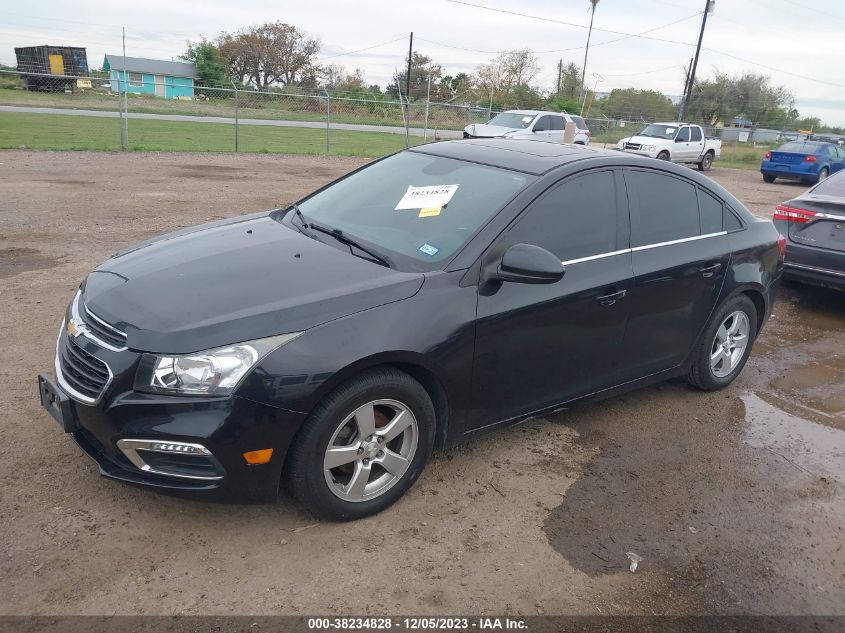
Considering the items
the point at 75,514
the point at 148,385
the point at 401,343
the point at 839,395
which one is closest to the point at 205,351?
the point at 148,385

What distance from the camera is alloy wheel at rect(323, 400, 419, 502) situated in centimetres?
312

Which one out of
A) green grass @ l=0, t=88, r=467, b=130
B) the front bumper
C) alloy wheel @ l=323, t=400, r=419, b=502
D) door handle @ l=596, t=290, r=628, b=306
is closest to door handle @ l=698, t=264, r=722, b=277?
door handle @ l=596, t=290, r=628, b=306

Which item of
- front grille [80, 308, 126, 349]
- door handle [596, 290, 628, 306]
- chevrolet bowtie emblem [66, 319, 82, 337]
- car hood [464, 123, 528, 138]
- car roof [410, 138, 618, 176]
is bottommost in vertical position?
chevrolet bowtie emblem [66, 319, 82, 337]

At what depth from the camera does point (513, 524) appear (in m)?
3.36

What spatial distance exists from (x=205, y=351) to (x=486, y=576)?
1.51m

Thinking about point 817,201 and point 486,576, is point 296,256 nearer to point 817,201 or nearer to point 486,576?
point 486,576

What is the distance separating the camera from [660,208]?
440cm

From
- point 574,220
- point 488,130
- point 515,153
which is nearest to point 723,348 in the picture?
point 574,220

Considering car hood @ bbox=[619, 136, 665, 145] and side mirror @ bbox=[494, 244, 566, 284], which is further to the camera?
car hood @ bbox=[619, 136, 665, 145]

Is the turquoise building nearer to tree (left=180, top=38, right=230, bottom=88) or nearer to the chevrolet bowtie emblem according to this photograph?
tree (left=180, top=38, right=230, bottom=88)

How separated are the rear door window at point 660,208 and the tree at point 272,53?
66672mm

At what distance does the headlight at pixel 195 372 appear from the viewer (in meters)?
2.82

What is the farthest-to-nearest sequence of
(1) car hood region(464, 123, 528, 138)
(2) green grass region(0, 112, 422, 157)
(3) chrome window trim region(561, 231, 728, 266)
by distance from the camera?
(1) car hood region(464, 123, 528, 138), (2) green grass region(0, 112, 422, 157), (3) chrome window trim region(561, 231, 728, 266)

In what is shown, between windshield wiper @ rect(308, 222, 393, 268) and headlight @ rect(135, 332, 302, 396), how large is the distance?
92 cm
